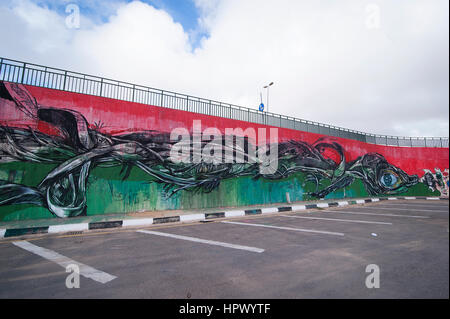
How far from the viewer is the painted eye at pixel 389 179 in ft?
55.8

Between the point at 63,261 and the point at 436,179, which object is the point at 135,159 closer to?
the point at 63,261

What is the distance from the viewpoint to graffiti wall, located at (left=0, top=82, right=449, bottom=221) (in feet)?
22.9

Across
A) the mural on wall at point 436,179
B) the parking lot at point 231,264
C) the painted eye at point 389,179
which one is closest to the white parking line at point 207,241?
the parking lot at point 231,264

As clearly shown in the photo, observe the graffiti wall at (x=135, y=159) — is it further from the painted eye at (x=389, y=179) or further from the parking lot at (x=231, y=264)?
the painted eye at (x=389, y=179)

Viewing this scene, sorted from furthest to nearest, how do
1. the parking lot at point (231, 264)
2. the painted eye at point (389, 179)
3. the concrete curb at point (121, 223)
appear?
1. the painted eye at point (389, 179)
2. the concrete curb at point (121, 223)
3. the parking lot at point (231, 264)

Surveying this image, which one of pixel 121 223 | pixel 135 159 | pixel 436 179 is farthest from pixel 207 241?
pixel 436 179

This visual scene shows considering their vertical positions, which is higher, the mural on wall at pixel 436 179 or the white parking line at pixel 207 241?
the mural on wall at pixel 436 179

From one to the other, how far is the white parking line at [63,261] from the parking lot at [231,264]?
0.05 feet

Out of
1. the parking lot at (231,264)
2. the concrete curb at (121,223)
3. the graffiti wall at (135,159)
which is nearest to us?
the parking lot at (231,264)

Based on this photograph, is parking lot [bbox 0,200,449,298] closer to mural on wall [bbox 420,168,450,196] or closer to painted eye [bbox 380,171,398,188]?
painted eye [bbox 380,171,398,188]

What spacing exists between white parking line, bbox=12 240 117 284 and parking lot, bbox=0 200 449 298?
14 mm

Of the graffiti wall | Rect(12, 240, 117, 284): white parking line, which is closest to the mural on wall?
the graffiti wall

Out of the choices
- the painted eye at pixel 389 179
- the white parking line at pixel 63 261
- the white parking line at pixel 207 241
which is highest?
the painted eye at pixel 389 179
